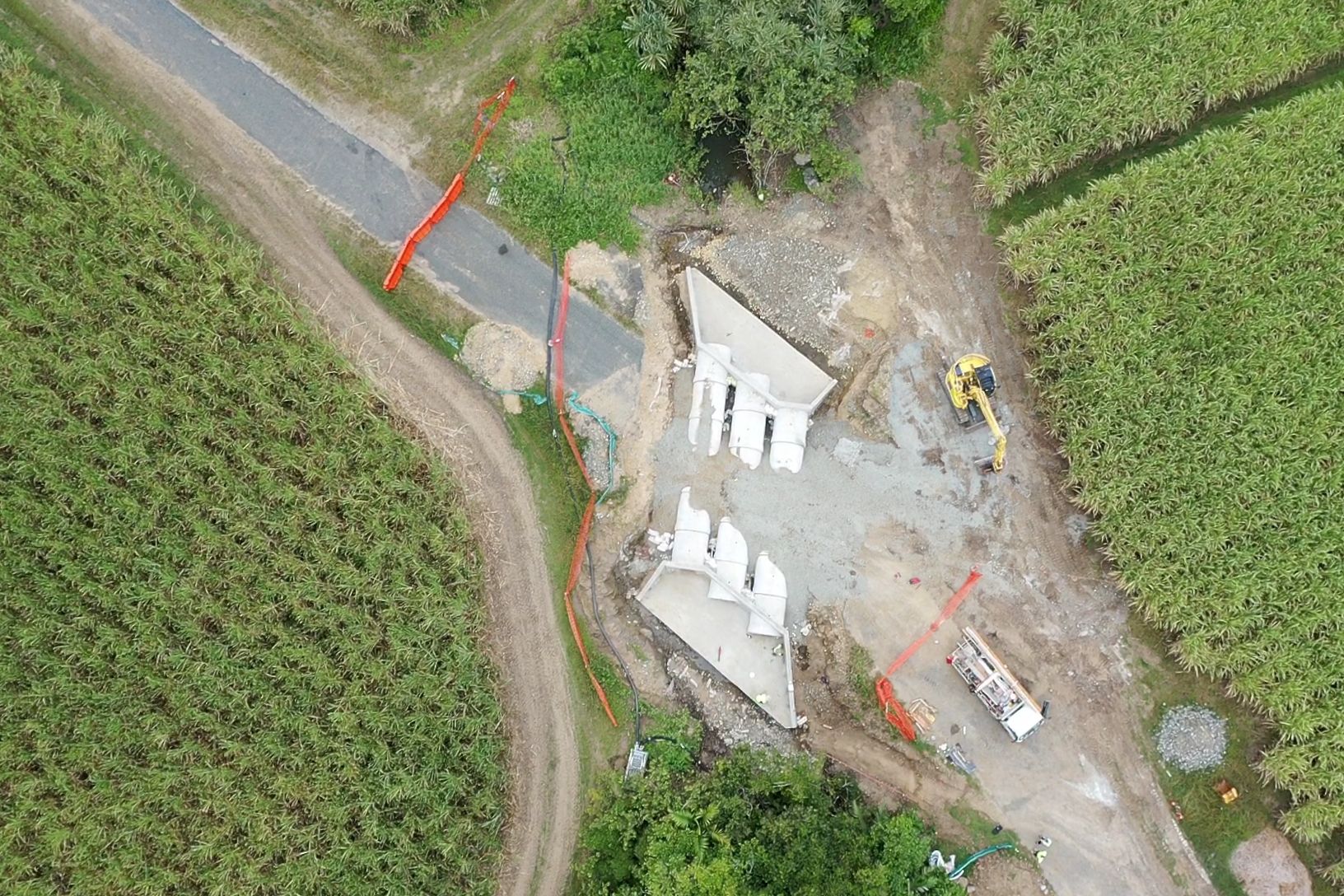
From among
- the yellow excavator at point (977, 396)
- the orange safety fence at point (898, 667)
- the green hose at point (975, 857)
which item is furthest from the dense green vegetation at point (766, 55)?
the green hose at point (975, 857)

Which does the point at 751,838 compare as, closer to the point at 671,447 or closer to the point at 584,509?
the point at 584,509

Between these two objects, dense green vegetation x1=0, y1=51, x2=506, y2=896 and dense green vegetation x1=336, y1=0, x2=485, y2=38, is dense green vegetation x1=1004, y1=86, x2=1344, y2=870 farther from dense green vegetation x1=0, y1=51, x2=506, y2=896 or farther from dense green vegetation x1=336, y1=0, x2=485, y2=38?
dense green vegetation x1=0, y1=51, x2=506, y2=896

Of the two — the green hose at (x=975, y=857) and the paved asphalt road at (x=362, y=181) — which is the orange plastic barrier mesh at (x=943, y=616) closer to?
the green hose at (x=975, y=857)

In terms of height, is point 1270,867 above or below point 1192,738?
below

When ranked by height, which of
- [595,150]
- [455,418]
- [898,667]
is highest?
[595,150]

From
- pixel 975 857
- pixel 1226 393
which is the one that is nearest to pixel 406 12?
pixel 1226 393
